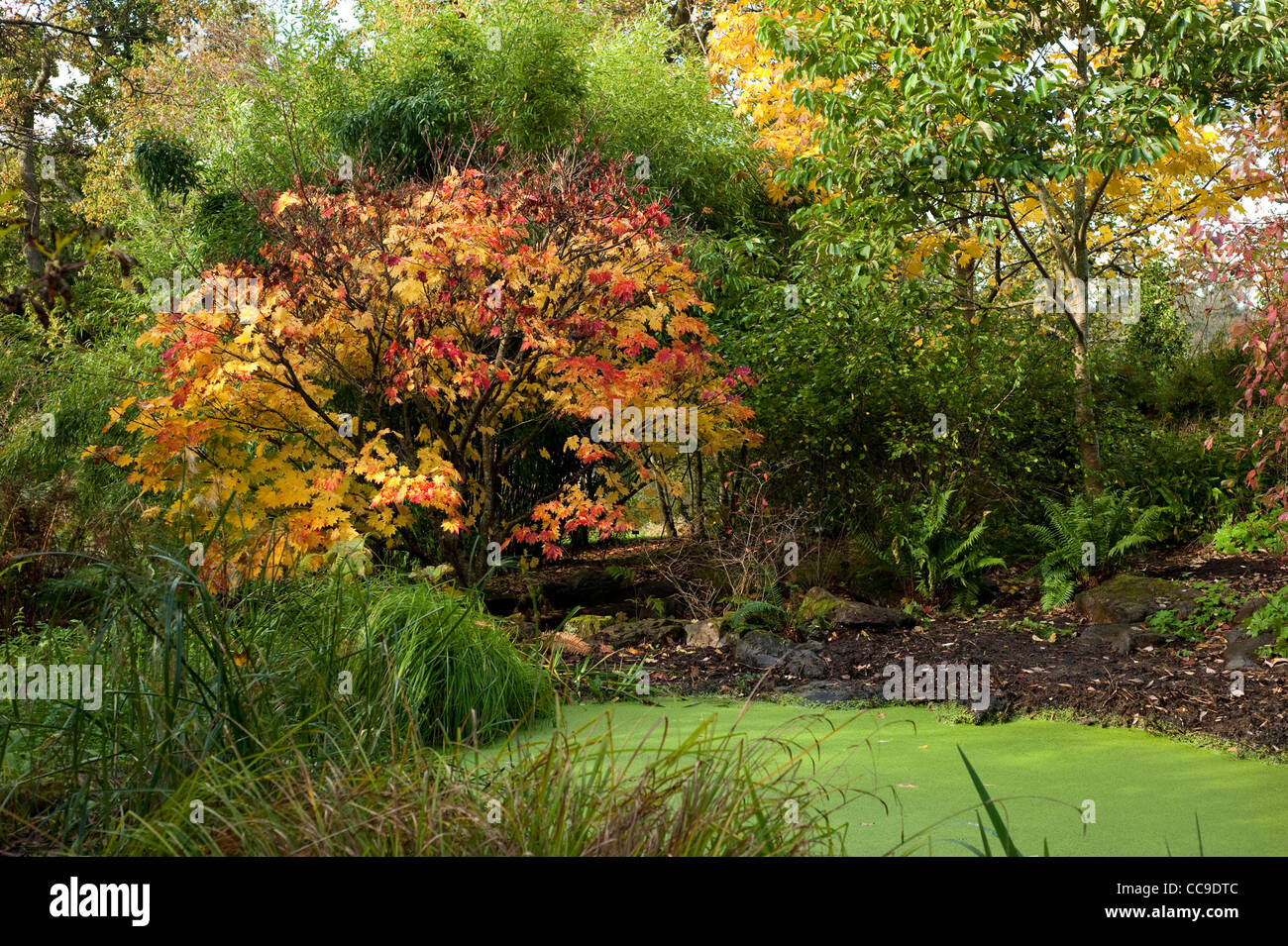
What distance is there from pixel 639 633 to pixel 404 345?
2.30m

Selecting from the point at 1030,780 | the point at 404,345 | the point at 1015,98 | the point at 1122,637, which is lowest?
the point at 1030,780

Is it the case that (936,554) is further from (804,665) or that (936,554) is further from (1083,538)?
(804,665)

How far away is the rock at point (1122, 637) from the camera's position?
20.1 ft

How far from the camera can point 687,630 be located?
22.2 feet

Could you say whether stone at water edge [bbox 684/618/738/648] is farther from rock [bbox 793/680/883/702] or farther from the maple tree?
rock [bbox 793/680/883/702]

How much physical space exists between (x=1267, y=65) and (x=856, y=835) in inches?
283

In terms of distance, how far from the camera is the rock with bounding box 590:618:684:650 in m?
6.69

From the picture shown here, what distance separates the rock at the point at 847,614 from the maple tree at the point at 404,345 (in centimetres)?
129

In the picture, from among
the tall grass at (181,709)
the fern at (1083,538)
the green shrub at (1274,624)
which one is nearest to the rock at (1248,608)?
the green shrub at (1274,624)

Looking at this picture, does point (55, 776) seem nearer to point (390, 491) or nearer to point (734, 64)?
point (390, 491)

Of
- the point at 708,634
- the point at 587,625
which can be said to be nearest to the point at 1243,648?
the point at 708,634

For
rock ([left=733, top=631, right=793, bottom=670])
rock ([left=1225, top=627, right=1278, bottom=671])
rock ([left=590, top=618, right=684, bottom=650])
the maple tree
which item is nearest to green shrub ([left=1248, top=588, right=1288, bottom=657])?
rock ([left=1225, top=627, right=1278, bottom=671])

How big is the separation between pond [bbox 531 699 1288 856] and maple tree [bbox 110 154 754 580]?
2.01 meters

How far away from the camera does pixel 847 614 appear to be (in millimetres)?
6852
